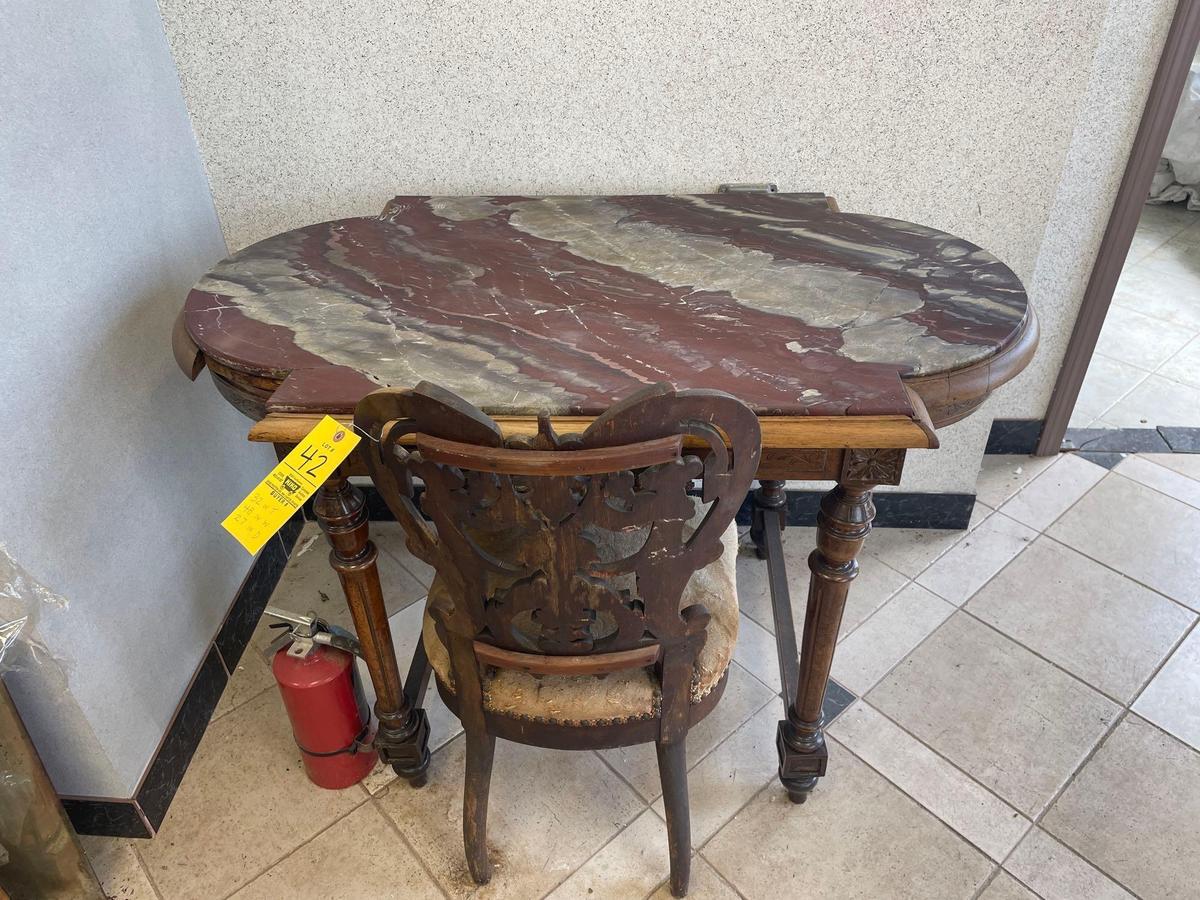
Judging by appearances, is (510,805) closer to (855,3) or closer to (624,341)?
(624,341)

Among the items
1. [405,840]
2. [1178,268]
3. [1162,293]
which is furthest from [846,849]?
[1178,268]

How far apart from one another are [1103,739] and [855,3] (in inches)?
57.4

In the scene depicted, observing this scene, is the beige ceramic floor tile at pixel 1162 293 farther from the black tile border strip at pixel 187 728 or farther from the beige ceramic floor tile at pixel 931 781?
the black tile border strip at pixel 187 728

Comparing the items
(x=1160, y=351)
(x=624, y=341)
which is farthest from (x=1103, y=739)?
(x=1160, y=351)

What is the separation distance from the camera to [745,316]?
125 cm

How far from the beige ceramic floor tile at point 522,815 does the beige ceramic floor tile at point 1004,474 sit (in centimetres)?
131

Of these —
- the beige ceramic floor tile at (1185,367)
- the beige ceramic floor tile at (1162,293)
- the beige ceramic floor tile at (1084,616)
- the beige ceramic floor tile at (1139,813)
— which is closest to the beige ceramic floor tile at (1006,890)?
the beige ceramic floor tile at (1139,813)

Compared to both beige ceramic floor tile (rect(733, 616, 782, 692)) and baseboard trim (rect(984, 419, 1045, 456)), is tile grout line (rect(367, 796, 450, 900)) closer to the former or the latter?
beige ceramic floor tile (rect(733, 616, 782, 692))

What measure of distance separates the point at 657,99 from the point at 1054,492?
148cm

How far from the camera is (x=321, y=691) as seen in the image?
1.47 meters

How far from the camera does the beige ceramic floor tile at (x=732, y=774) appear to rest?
152 cm

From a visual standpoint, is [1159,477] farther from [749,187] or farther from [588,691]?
[588,691]

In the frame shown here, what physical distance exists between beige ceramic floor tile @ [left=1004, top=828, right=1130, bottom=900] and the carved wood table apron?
36 centimetres

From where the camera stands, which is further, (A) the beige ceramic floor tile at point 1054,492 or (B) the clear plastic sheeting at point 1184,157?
(B) the clear plastic sheeting at point 1184,157
